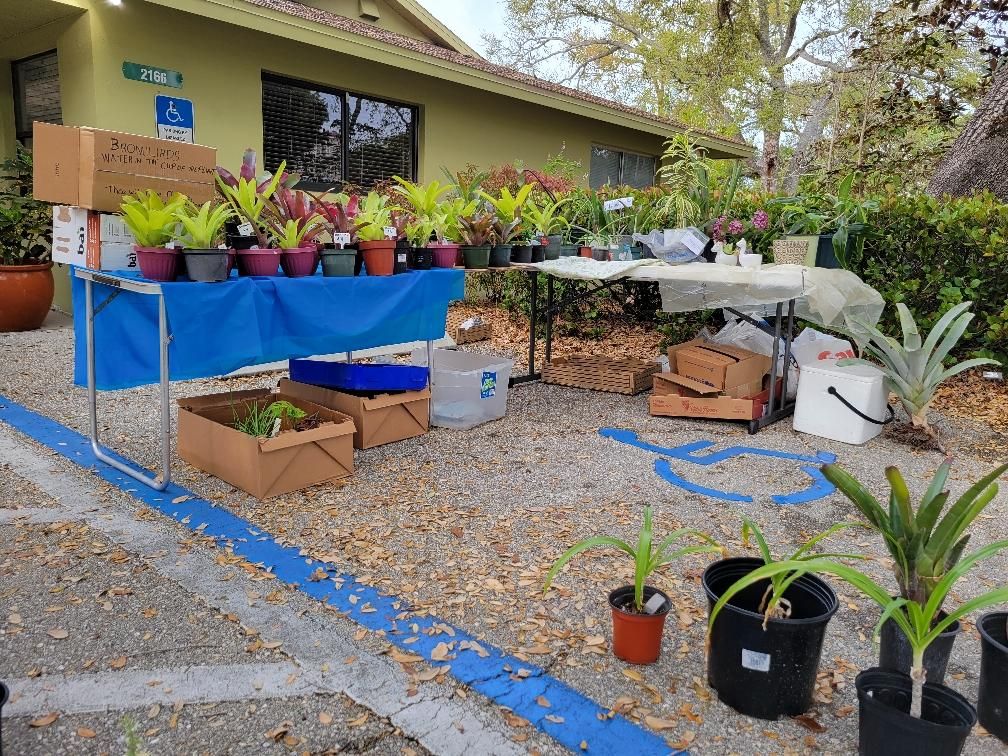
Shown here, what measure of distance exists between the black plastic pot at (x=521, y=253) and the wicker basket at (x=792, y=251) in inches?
67.2

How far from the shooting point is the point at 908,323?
4.49 metres

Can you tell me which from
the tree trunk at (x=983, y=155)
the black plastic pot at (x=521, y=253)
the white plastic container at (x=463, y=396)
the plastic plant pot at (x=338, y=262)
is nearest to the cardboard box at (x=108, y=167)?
the plastic plant pot at (x=338, y=262)

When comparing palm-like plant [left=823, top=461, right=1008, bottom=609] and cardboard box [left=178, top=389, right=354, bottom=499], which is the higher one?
palm-like plant [left=823, top=461, right=1008, bottom=609]

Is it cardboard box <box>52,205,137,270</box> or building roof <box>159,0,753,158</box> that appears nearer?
cardboard box <box>52,205,137,270</box>

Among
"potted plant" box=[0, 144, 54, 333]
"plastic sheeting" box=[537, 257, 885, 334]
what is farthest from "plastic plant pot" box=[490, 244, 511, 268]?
"potted plant" box=[0, 144, 54, 333]

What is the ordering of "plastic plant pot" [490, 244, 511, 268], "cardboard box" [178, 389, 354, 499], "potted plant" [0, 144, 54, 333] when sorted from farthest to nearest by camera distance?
1. "potted plant" [0, 144, 54, 333]
2. "plastic plant pot" [490, 244, 511, 268]
3. "cardboard box" [178, 389, 354, 499]

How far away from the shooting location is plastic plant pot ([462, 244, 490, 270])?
4723 mm

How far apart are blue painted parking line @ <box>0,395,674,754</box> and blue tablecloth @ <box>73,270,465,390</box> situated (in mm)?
617

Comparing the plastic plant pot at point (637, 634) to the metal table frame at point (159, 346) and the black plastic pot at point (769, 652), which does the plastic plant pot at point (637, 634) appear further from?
the metal table frame at point (159, 346)

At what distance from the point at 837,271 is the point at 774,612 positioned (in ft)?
11.4

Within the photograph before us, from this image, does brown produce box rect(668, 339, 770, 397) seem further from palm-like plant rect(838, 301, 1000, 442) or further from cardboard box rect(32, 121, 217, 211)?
cardboard box rect(32, 121, 217, 211)

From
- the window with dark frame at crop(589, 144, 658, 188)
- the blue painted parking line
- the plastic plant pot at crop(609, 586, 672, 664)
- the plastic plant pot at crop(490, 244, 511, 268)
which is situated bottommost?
the blue painted parking line

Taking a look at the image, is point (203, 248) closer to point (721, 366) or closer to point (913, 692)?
point (913, 692)

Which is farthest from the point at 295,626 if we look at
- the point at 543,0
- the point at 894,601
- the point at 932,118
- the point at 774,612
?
the point at 543,0
